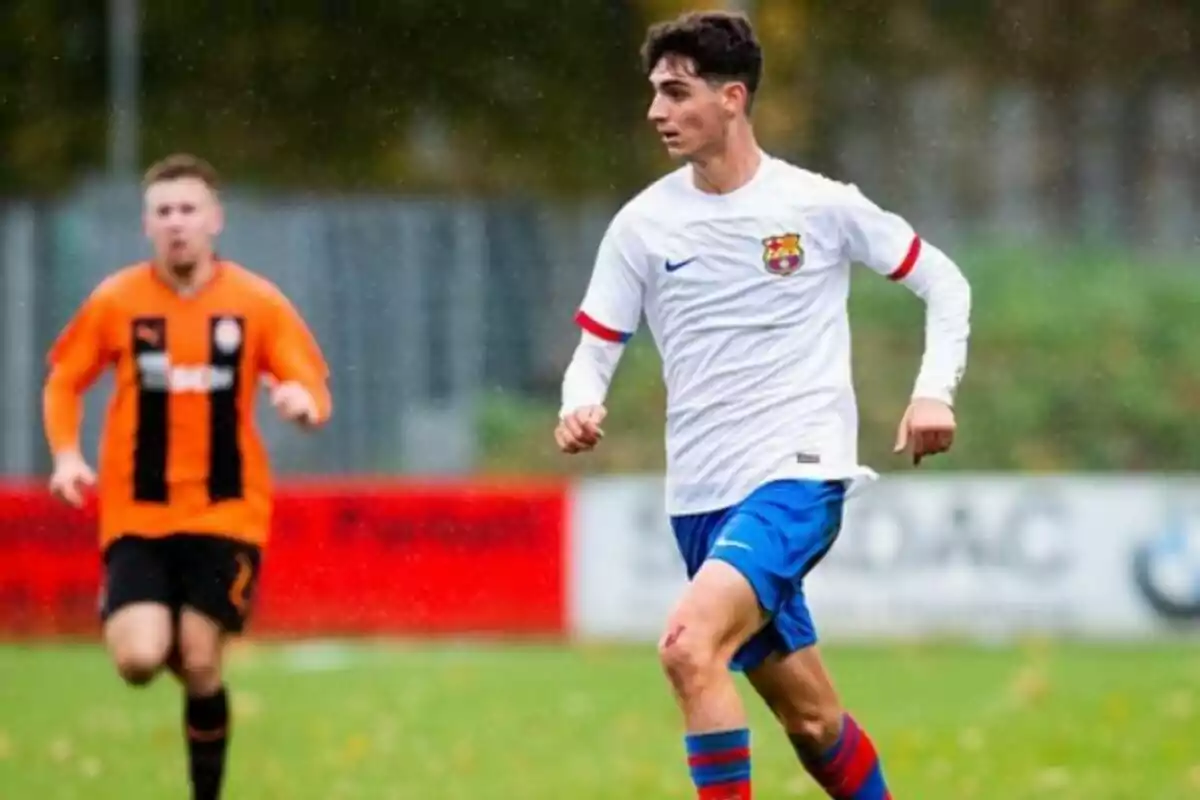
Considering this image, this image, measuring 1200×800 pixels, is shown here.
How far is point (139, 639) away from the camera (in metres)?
9.01

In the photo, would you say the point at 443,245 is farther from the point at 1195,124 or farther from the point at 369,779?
the point at 1195,124

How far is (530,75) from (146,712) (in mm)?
16970

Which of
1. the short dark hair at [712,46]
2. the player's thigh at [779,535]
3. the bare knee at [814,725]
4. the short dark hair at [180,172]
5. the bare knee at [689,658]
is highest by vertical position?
the short dark hair at [712,46]

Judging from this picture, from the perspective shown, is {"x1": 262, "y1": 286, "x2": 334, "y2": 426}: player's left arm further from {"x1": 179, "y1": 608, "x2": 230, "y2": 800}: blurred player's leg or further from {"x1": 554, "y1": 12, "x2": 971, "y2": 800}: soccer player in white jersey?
{"x1": 554, "y1": 12, "x2": 971, "y2": 800}: soccer player in white jersey

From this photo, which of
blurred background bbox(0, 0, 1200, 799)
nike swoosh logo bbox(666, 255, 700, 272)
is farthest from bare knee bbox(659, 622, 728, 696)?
blurred background bbox(0, 0, 1200, 799)

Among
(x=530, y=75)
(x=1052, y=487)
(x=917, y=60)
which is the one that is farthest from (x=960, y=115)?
(x=1052, y=487)

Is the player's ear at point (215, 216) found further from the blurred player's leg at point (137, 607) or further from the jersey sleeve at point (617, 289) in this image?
the jersey sleeve at point (617, 289)

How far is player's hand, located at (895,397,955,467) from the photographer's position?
7234mm

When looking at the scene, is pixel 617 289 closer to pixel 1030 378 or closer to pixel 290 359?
pixel 290 359

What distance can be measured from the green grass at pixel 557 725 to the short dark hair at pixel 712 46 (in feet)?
10.2

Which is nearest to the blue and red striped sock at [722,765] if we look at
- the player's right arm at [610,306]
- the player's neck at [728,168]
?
the player's right arm at [610,306]

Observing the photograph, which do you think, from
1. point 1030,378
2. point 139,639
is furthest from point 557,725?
point 1030,378

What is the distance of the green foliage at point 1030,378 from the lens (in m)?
21.0

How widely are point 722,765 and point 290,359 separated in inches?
112
